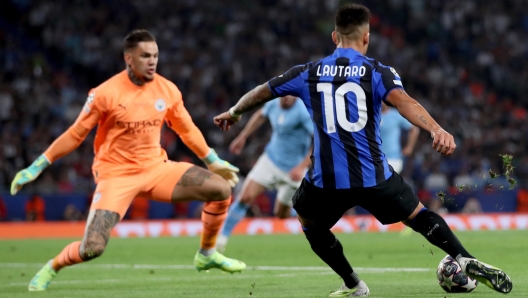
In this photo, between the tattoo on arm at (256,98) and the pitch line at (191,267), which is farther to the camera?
the pitch line at (191,267)

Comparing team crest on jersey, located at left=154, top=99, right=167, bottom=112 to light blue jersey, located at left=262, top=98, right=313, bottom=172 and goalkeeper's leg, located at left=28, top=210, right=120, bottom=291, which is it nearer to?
goalkeeper's leg, located at left=28, top=210, right=120, bottom=291

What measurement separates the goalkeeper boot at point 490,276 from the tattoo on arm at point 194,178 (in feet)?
10.1

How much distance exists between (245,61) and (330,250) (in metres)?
19.4

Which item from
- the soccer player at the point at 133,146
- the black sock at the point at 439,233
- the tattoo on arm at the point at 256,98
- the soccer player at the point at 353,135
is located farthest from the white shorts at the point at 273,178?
the black sock at the point at 439,233

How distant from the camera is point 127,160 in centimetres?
855

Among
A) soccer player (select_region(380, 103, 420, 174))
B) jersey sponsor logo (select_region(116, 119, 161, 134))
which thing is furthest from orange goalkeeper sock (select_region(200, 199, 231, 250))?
soccer player (select_region(380, 103, 420, 174))

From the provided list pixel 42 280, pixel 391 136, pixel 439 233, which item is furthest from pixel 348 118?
pixel 391 136

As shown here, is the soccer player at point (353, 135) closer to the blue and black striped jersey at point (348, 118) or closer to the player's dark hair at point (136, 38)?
the blue and black striped jersey at point (348, 118)

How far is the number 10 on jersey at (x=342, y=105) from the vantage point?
250 inches

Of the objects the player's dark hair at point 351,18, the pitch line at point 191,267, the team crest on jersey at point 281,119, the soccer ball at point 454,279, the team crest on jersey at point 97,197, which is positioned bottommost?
the pitch line at point 191,267

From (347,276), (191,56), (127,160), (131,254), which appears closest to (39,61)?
(191,56)

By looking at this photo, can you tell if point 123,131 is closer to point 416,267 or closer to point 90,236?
point 90,236

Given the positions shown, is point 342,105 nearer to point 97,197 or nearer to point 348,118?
point 348,118

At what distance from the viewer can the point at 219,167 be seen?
9.08 metres
